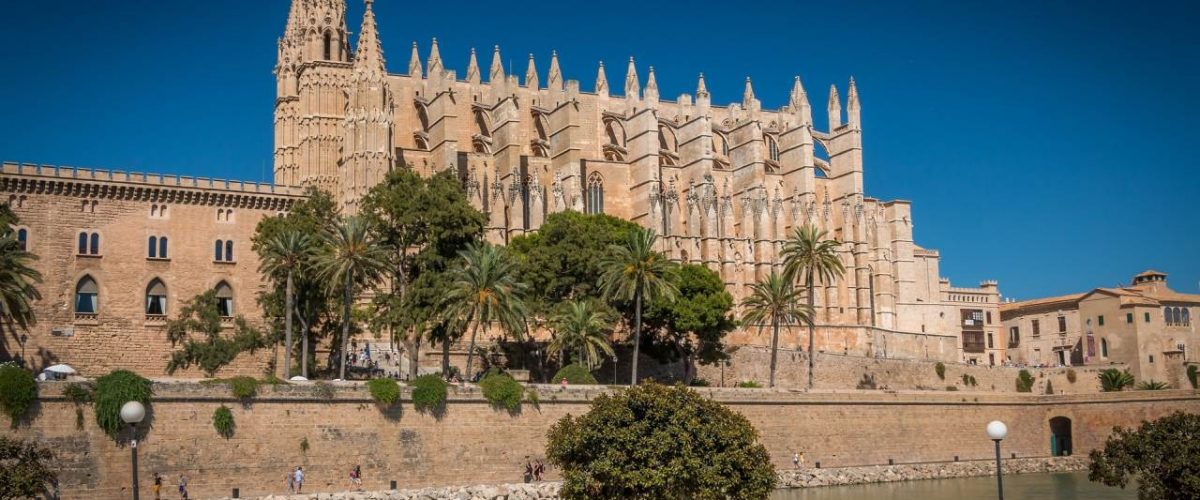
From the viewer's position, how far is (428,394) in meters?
39.5

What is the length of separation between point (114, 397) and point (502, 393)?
37.2 feet

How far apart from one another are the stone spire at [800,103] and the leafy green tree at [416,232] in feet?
121

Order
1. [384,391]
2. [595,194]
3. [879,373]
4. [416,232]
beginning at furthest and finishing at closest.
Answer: [595,194]
[879,373]
[416,232]
[384,391]

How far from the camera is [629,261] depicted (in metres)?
50.8

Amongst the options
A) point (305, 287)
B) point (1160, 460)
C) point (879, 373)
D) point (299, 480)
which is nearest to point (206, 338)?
point (305, 287)

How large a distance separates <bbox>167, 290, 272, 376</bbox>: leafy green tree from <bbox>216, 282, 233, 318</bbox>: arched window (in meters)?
0.75

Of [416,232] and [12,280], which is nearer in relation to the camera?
[12,280]

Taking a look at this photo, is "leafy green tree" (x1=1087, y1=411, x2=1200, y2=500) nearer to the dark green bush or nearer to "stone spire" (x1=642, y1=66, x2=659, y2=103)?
the dark green bush

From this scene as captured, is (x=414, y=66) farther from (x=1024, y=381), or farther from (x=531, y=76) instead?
(x=1024, y=381)

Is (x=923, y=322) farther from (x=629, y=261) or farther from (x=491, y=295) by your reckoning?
(x=491, y=295)

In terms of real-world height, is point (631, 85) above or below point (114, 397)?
above

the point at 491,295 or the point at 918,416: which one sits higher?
the point at 491,295

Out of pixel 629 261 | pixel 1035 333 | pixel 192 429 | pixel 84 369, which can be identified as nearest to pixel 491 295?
pixel 629 261

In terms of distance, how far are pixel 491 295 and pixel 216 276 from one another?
1387cm
